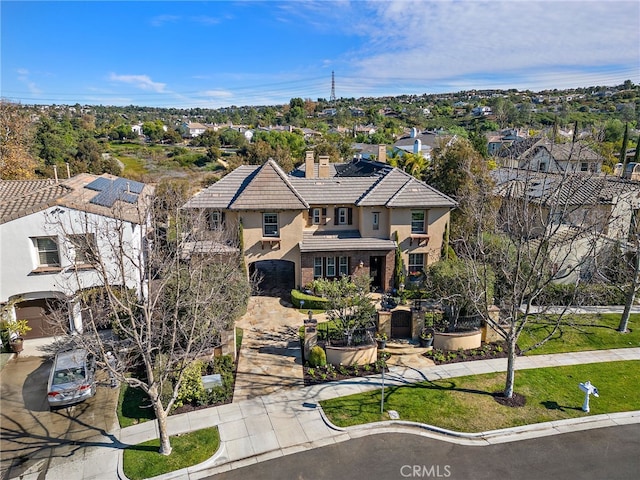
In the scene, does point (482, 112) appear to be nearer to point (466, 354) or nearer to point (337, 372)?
point (466, 354)

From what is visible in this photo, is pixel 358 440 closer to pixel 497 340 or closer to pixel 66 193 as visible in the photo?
pixel 497 340

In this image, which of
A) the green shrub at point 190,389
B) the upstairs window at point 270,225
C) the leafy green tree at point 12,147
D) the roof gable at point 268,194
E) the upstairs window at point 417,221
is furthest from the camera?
the leafy green tree at point 12,147

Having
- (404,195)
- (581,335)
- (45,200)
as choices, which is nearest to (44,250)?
(45,200)

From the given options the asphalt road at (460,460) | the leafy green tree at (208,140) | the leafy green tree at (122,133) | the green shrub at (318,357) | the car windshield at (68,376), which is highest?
the leafy green tree at (122,133)

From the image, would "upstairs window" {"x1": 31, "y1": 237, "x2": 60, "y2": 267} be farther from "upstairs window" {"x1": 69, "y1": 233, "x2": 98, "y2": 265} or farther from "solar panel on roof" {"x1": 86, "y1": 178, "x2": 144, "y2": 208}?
"solar panel on roof" {"x1": 86, "y1": 178, "x2": 144, "y2": 208}

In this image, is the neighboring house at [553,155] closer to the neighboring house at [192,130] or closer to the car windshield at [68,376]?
the car windshield at [68,376]

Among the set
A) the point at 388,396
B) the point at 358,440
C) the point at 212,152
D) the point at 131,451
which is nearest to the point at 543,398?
the point at 388,396

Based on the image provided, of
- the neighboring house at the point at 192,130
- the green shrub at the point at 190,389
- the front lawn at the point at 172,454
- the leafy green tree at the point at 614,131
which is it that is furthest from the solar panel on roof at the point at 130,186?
the neighboring house at the point at 192,130
